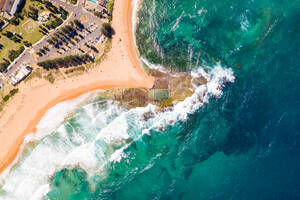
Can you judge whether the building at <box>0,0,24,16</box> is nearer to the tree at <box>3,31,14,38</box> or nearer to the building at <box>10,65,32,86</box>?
the tree at <box>3,31,14,38</box>

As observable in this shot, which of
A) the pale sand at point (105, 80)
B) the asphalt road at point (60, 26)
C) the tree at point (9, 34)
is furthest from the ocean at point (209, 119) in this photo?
the tree at point (9, 34)

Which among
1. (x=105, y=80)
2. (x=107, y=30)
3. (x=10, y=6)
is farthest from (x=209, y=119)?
(x=10, y=6)

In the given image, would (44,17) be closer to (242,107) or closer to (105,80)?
(105,80)

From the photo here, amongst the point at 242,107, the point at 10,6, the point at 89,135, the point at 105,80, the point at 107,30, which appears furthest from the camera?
the point at 105,80

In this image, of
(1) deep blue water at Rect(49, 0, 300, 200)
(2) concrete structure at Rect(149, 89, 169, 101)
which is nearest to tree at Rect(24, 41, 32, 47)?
(1) deep blue water at Rect(49, 0, 300, 200)

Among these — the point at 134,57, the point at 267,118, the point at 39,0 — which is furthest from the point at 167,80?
the point at 39,0

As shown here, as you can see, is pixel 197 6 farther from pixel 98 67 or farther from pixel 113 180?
pixel 113 180
